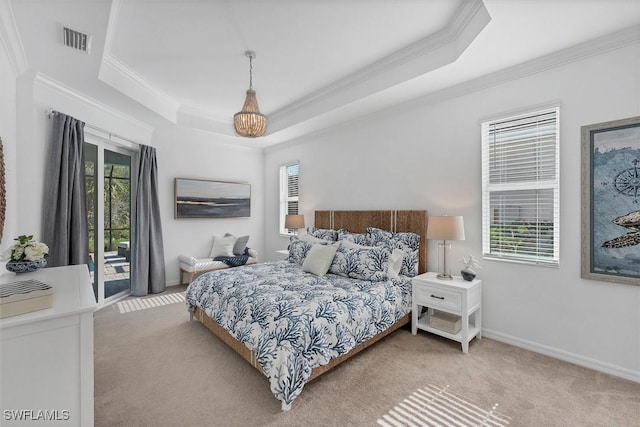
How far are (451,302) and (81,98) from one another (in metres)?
4.66

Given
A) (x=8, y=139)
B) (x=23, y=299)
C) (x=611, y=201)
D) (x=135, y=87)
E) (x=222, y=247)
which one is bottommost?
(x=222, y=247)

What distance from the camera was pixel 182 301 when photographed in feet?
13.3

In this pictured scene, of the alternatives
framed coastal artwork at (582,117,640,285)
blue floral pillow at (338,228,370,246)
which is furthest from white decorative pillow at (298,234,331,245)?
framed coastal artwork at (582,117,640,285)

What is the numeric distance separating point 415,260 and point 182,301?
328 centimetres

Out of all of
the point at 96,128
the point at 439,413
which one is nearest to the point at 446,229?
the point at 439,413

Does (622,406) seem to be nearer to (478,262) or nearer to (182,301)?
(478,262)

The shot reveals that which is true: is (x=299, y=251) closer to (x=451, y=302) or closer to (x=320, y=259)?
(x=320, y=259)

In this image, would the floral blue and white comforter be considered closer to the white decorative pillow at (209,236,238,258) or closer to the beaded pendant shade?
A: the beaded pendant shade

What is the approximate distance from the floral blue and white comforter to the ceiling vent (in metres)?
2.36

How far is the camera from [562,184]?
250 centimetres

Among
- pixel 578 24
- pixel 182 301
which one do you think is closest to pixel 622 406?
pixel 578 24

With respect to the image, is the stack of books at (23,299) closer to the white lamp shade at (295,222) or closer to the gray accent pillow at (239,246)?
the white lamp shade at (295,222)

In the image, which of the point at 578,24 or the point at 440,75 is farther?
the point at 440,75

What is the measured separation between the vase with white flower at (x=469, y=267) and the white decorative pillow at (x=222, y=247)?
3.79m
